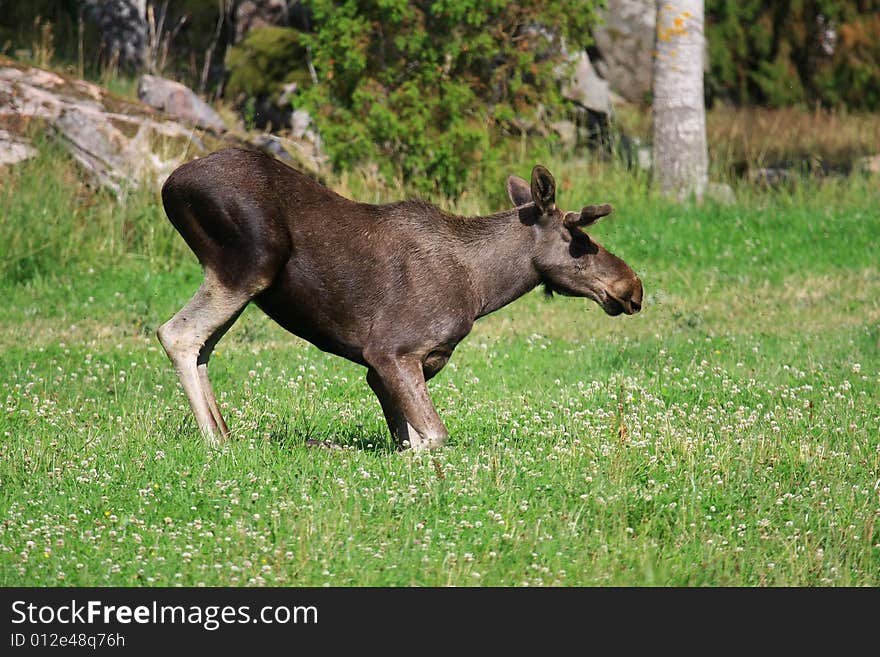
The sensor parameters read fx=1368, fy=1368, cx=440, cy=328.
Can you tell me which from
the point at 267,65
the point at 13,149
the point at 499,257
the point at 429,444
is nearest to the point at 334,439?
the point at 429,444

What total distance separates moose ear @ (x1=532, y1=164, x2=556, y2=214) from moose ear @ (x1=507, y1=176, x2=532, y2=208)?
1.14 ft

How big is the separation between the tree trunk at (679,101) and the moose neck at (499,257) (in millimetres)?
9338

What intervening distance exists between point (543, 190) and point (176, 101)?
10051 mm

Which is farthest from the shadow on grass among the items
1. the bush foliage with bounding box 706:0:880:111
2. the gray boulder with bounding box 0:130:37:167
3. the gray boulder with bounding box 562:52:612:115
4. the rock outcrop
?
the bush foliage with bounding box 706:0:880:111

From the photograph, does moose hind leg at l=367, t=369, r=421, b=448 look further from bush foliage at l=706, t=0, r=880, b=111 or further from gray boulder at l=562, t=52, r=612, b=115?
bush foliage at l=706, t=0, r=880, b=111

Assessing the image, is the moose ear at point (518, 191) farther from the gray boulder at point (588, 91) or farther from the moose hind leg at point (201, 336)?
the gray boulder at point (588, 91)

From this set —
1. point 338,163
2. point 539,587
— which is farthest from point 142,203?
point 539,587

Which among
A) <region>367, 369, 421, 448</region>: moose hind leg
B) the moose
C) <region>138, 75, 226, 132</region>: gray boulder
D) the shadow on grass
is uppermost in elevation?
the moose

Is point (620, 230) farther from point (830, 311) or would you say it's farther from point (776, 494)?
point (776, 494)

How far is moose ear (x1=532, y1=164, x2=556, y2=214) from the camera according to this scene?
25.3ft

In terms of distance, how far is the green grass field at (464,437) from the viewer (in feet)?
20.4

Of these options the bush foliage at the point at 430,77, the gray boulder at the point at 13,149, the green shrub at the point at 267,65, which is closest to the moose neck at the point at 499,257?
the bush foliage at the point at 430,77

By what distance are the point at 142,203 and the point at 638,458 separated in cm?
796

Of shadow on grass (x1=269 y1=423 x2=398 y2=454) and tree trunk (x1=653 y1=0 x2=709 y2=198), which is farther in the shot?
tree trunk (x1=653 y1=0 x2=709 y2=198)
